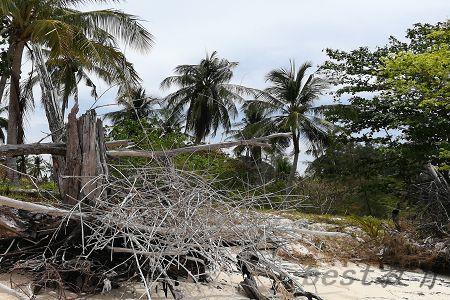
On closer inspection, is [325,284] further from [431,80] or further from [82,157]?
[431,80]

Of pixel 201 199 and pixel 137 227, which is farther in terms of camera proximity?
pixel 201 199

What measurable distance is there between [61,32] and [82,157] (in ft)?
24.4

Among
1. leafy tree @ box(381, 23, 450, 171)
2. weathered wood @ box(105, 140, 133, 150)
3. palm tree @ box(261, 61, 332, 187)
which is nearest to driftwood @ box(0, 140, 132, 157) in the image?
weathered wood @ box(105, 140, 133, 150)

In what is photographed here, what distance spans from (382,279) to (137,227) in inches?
150

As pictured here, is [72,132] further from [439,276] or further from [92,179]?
[439,276]

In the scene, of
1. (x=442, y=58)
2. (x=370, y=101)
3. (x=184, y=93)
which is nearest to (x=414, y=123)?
(x=370, y=101)

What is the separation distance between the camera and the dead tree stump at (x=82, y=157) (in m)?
4.59

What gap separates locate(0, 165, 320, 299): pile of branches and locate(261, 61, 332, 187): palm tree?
2197cm

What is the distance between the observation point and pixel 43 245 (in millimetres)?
4531

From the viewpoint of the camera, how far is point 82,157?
462cm

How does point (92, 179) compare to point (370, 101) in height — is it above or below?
below

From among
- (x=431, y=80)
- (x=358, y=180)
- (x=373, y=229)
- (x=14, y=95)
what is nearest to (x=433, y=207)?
(x=373, y=229)

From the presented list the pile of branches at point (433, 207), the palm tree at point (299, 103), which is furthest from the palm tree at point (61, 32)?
the palm tree at point (299, 103)

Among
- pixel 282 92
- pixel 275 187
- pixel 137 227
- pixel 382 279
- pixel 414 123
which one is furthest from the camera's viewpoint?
pixel 282 92
